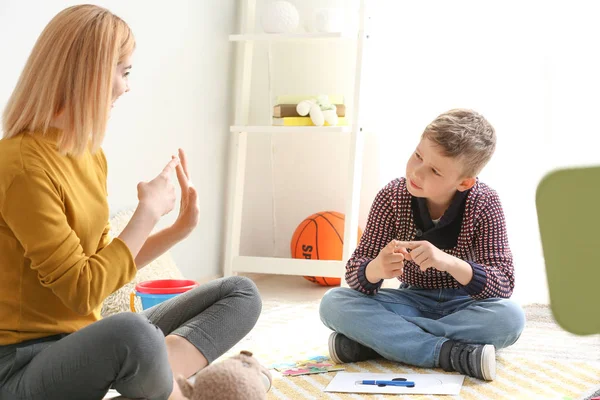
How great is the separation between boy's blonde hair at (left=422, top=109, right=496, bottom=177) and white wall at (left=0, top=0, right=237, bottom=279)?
863 mm

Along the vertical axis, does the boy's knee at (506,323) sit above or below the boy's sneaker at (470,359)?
above

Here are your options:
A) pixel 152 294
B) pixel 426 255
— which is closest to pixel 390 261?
pixel 426 255

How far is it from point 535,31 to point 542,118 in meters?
0.26

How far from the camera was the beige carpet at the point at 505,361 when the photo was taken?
4.07 ft

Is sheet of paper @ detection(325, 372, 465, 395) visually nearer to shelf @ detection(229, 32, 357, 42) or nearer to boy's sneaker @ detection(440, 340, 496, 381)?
boy's sneaker @ detection(440, 340, 496, 381)

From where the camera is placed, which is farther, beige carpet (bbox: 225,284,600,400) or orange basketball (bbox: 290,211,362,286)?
orange basketball (bbox: 290,211,362,286)

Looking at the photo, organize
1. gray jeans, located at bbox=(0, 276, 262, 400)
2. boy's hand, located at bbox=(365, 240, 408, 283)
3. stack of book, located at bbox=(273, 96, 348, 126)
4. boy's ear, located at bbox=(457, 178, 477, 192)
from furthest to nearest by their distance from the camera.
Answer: stack of book, located at bbox=(273, 96, 348, 126) < boy's ear, located at bbox=(457, 178, 477, 192) < boy's hand, located at bbox=(365, 240, 408, 283) < gray jeans, located at bbox=(0, 276, 262, 400)

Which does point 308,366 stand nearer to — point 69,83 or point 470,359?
point 470,359

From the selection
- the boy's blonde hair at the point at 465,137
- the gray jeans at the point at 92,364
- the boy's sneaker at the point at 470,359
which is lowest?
the boy's sneaker at the point at 470,359

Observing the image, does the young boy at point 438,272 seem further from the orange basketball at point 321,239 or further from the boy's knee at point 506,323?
the orange basketball at point 321,239

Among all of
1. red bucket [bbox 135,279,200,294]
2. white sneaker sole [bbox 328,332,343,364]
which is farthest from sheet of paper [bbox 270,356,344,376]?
red bucket [bbox 135,279,200,294]

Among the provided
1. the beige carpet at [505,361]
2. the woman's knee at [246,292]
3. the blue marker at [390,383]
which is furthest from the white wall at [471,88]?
the woman's knee at [246,292]

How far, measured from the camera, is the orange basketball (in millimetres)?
2365

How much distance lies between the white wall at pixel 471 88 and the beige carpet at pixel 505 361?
47cm
